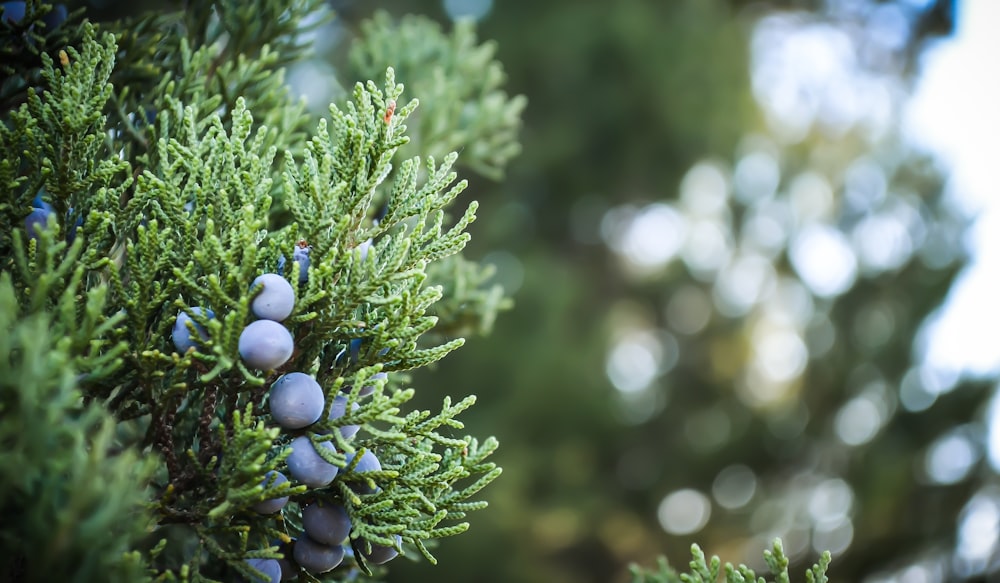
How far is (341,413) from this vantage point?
2.93 ft

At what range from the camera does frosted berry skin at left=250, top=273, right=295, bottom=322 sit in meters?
0.84

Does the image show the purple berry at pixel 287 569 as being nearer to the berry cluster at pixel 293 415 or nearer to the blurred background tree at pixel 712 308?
the berry cluster at pixel 293 415

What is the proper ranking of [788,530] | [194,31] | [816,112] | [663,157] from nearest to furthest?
[194,31], [788,530], [663,157], [816,112]

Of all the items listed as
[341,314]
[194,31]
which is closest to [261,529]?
[341,314]

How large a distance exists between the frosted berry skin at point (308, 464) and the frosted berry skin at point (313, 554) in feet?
0.36

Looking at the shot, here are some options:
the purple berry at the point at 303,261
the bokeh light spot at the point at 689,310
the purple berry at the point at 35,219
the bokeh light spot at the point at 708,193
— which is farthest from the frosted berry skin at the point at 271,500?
the bokeh light spot at the point at 689,310

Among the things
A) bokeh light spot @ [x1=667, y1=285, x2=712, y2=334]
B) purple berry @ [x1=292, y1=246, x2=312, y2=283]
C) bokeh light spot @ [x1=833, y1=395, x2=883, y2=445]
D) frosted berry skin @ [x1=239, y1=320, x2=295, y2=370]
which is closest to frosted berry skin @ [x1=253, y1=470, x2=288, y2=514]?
frosted berry skin @ [x1=239, y1=320, x2=295, y2=370]

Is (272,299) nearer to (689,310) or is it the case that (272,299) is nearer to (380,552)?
(380,552)

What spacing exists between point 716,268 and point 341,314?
19.5 feet

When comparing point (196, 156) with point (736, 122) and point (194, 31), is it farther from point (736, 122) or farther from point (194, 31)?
point (736, 122)

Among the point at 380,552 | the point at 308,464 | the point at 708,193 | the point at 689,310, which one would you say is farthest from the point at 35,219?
the point at 689,310

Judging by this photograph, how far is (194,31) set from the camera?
137cm

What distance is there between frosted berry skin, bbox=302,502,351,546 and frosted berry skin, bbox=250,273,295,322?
263 mm

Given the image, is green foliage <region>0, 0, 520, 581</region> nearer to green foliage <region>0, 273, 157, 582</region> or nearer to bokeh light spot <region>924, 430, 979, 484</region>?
green foliage <region>0, 273, 157, 582</region>
